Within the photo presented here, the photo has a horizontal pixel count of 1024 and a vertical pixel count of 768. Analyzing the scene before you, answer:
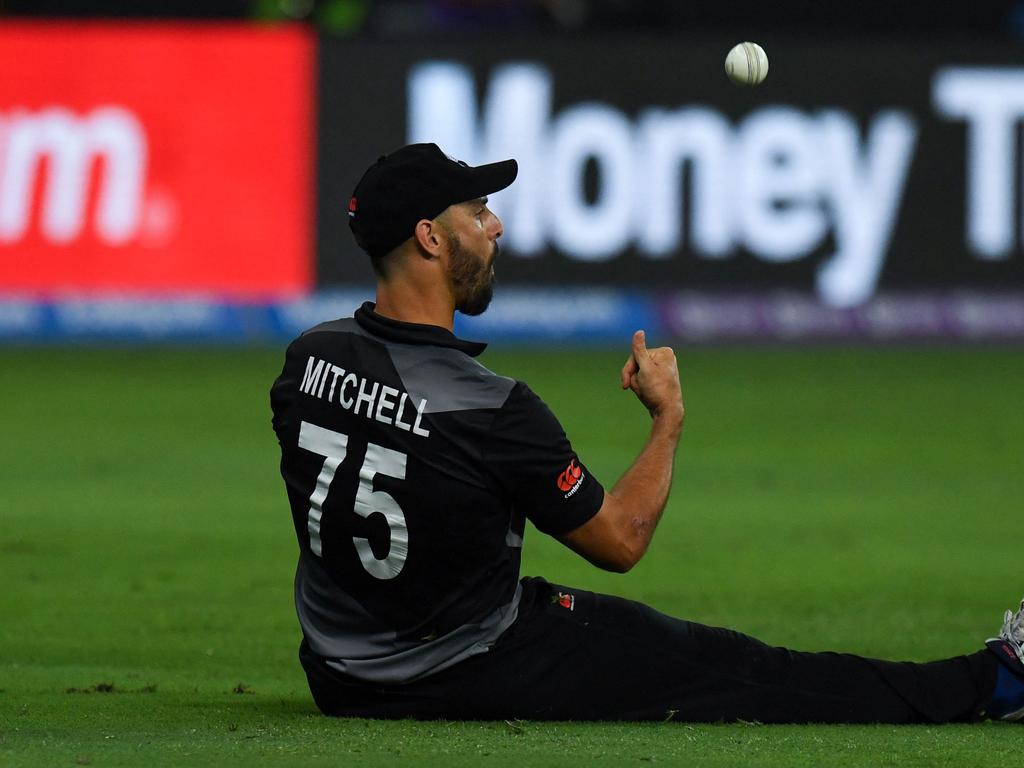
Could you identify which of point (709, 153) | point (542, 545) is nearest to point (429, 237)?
point (542, 545)

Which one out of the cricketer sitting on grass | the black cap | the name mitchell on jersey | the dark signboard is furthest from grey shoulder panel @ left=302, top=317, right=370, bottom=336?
the dark signboard

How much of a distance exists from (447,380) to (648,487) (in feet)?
2.08

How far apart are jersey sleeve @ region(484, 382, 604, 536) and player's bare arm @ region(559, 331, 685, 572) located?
2.3 inches

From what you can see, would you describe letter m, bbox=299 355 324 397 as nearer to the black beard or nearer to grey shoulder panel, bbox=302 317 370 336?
grey shoulder panel, bbox=302 317 370 336

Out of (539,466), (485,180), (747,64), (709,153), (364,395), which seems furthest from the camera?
(709,153)

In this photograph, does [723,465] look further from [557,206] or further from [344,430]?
[344,430]

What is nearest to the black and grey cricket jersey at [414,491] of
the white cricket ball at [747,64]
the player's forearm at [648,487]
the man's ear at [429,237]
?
the player's forearm at [648,487]

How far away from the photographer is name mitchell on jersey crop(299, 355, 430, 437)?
520 cm

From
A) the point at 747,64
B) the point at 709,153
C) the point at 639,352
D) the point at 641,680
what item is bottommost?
the point at 641,680

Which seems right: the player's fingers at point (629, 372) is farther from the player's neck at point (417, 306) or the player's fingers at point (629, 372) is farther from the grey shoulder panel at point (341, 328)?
the grey shoulder panel at point (341, 328)

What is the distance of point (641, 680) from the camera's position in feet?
17.8

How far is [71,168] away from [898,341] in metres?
8.37

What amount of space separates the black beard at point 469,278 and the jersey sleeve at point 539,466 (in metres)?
0.36

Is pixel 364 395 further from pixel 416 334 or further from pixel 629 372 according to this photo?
pixel 629 372
